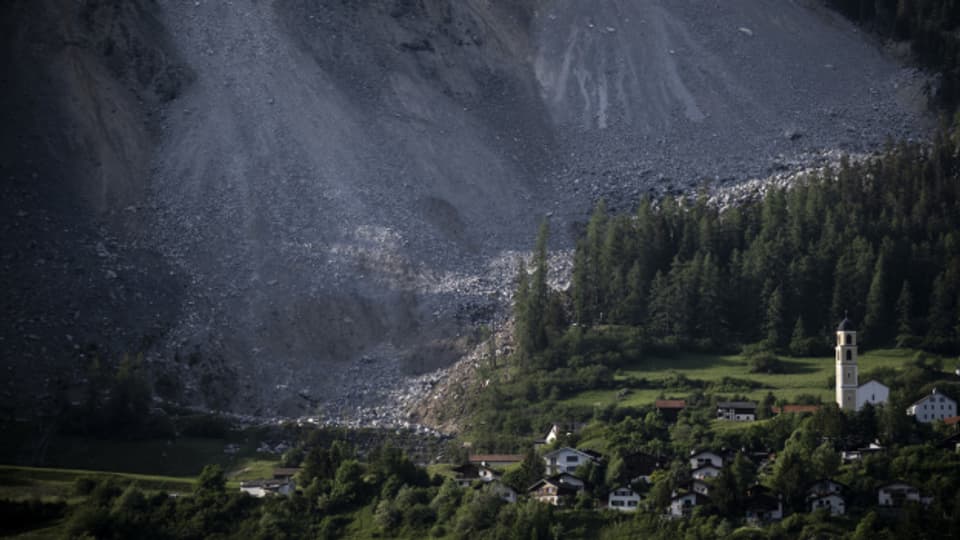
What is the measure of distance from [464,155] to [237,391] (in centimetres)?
Answer: 3541

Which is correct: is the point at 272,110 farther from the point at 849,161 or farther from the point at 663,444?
the point at 663,444

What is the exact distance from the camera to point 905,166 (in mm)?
132375

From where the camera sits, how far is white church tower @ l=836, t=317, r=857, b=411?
104 metres

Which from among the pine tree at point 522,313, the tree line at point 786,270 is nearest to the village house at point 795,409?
the tree line at point 786,270

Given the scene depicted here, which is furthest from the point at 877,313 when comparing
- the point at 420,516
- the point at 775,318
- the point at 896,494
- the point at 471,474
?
the point at 420,516

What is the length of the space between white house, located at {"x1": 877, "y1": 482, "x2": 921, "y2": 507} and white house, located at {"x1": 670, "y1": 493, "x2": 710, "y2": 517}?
851cm

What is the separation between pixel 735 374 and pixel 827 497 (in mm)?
24606

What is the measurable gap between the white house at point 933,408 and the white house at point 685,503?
Result: 49.9 ft

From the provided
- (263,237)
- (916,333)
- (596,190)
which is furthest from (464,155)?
(916,333)

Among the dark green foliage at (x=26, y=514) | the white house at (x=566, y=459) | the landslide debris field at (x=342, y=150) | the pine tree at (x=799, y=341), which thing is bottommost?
the dark green foliage at (x=26, y=514)

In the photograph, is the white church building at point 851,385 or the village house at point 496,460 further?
the village house at point 496,460

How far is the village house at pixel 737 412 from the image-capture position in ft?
350

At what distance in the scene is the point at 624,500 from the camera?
95.5m

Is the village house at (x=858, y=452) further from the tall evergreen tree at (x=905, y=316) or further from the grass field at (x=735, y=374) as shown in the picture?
the tall evergreen tree at (x=905, y=316)
